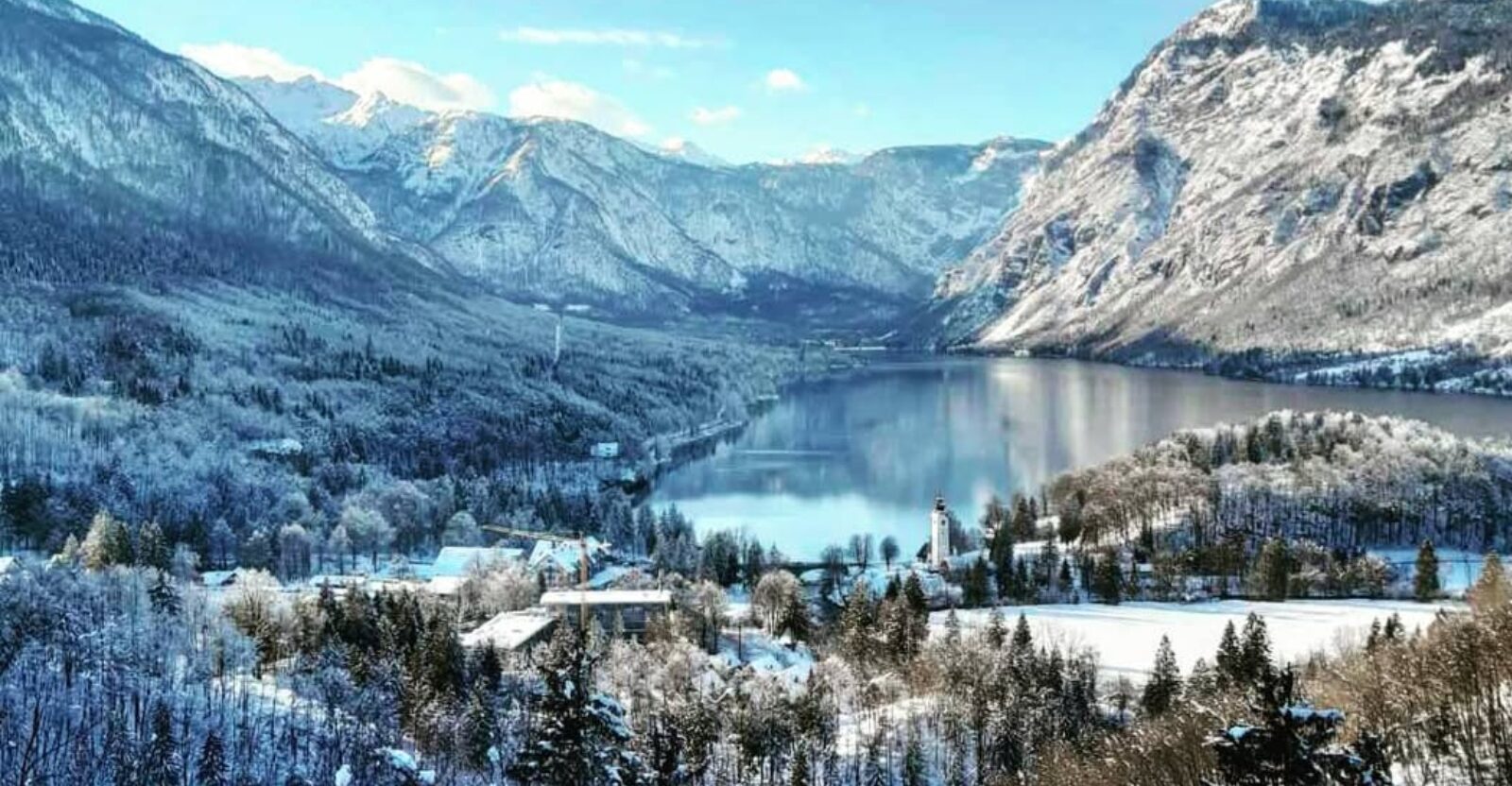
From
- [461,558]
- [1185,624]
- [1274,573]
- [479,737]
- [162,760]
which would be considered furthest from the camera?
[461,558]

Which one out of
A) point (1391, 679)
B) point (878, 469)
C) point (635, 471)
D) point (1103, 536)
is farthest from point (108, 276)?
point (1391, 679)

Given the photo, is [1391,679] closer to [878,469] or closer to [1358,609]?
[1358,609]

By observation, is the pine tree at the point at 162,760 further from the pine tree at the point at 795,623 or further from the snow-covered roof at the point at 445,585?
the snow-covered roof at the point at 445,585

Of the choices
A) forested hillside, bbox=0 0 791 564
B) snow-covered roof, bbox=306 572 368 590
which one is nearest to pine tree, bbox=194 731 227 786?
snow-covered roof, bbox=306 572 368 590

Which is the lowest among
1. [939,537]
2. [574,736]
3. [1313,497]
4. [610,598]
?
[610,598]

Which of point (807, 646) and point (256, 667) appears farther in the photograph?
point (807, 646)

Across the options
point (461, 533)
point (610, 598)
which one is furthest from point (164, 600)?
point (461, 533)

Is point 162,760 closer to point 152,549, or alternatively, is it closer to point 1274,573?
point 152,549
